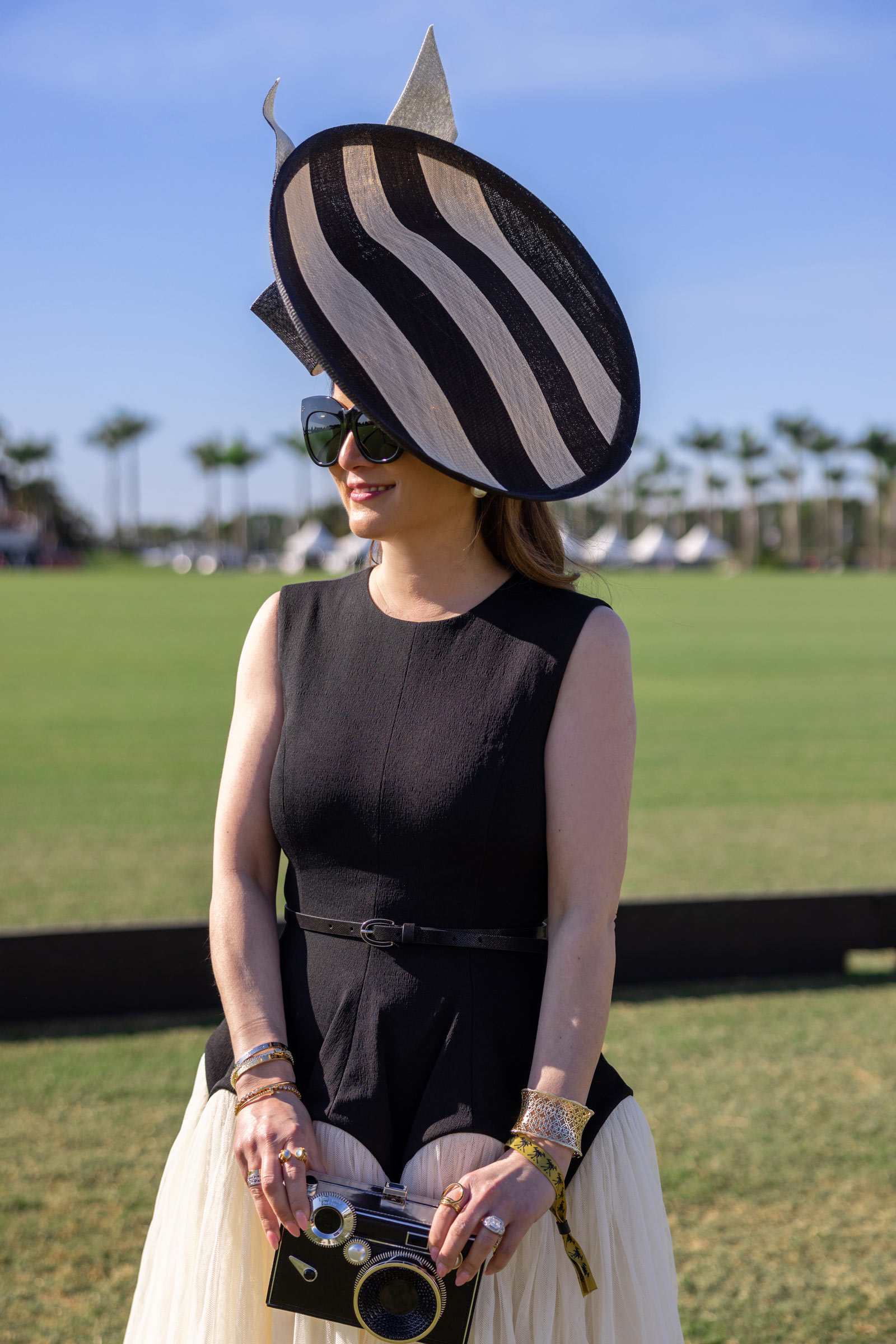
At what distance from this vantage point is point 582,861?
1.68m

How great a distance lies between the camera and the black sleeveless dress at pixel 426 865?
1683 mm

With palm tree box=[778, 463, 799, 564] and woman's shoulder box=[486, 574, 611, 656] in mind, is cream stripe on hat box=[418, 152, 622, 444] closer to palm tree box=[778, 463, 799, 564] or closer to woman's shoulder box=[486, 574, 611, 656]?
woman's shoulder box=[486, 574, 611, 656]

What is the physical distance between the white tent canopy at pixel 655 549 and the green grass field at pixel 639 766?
255 ft

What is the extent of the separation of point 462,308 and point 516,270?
4.0 inches

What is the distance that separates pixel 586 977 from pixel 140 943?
3355 millimetres

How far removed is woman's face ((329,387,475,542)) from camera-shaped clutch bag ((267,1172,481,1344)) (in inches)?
33.9

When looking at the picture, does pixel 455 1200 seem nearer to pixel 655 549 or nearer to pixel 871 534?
pixel 655 549

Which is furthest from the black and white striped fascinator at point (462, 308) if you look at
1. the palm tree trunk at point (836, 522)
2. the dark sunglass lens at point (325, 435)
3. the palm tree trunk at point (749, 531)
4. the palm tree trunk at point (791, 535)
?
the palm tree trunk at point (836, 522)

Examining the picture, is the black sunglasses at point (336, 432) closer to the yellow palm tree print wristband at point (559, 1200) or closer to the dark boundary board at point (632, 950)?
the yellow palm tree print wristband at point (559, 1200)

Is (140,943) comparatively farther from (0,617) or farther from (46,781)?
(0,617)

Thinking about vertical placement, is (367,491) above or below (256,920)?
above

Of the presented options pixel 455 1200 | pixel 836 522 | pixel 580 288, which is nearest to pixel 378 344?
pixel 580 288

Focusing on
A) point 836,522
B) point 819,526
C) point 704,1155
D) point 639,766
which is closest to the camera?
point 704,1155

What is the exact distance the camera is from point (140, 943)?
4.70m
